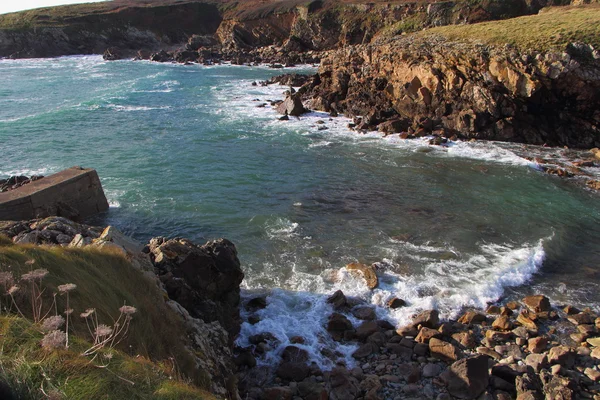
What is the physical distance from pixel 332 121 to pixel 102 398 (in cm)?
3506

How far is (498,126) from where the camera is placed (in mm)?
32281

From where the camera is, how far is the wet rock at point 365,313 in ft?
47.0

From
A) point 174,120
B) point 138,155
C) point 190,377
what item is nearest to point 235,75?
point 174,120

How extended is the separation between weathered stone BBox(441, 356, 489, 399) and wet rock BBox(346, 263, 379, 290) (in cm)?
457

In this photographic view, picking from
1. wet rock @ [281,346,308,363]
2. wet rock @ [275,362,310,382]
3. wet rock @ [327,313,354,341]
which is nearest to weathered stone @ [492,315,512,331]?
wet rock @ [327,313,354,341]

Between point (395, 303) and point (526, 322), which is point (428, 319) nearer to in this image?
point (395, 303)

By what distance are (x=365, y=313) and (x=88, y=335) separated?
9254mm

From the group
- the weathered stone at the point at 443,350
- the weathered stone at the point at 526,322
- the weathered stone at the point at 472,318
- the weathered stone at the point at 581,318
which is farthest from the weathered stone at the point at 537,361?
the weathered stone at the point at 581,318

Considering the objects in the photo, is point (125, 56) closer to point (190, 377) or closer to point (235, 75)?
point (235, 75)

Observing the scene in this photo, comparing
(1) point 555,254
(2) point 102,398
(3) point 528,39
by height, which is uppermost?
(3) point 528,39

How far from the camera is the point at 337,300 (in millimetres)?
14820

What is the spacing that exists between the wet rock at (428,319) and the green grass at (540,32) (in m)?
25.7

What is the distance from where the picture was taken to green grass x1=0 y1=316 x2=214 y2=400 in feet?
16.7

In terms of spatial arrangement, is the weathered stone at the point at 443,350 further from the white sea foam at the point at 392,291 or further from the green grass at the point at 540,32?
the green grass at the point at 540,32
